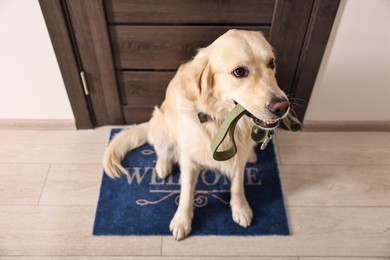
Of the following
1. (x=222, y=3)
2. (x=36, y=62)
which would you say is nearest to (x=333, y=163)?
(x=222, y=3)

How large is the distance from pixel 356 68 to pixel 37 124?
69.6 inches

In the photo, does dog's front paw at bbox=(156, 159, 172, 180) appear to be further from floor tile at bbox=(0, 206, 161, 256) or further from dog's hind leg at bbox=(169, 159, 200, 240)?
floor tile at bbox=(0, 206, 161, 256)

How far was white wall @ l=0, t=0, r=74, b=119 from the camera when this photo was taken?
1.38 meters

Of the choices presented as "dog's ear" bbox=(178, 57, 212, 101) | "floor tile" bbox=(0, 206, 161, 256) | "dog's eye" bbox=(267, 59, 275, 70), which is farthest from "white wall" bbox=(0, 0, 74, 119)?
"dog's eye" bbox=(267, 59, 275, 70)

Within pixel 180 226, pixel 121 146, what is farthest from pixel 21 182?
pixel 180 226

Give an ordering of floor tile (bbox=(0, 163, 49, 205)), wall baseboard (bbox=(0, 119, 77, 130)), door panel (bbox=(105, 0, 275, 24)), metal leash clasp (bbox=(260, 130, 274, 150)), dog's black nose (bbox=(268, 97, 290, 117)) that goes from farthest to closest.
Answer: wall baseboard (bbox=(0, 119, 77, 130))
floor tile (bbox=(0, 163, 49, 205))
door panel (bbox=(105, 0, 275, 24))
metal leash clasp (bbox=(260, 130, 274, 150))
dog's black nose (bbox=(268, 97, 290, 117))

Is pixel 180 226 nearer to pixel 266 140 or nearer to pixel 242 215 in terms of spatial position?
pixel 242 215

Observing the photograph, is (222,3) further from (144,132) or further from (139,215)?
(139,215)

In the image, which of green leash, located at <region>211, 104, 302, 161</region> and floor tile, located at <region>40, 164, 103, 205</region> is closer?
green leash, located at <region>211, 104, 302, 161</region>

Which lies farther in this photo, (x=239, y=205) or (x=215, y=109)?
(x=239, y=205)

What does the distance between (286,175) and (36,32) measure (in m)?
1.41

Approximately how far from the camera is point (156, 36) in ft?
4.88

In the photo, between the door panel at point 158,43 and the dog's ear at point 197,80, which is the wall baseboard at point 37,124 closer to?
the door panel at point 158,43

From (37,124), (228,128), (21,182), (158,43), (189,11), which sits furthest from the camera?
(37,124)
